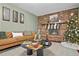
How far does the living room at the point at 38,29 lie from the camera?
7.18ft

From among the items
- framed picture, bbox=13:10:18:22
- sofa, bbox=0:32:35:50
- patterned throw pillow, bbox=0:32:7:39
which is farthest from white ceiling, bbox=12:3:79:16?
patterned throw pillow, bbox=0:32:7:39

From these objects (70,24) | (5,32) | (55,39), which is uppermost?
(70,24)

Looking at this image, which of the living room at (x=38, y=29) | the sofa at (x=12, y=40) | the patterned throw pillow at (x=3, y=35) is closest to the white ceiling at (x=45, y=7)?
the living room at (x=38, y=29)

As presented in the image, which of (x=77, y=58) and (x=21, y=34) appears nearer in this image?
(x=77, y=58)

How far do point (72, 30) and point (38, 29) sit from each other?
707mm

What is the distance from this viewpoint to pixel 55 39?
2318mm

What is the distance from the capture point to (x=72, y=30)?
88.0 inches

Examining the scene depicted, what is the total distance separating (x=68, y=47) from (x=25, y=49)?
91 centimetres

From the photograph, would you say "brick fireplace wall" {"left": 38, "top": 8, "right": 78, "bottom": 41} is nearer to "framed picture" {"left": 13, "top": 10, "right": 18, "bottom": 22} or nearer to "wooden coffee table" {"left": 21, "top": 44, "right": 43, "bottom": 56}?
"wooden coffee table" {"left": 21, "top": 44, "right": 43, "bottom": 56}

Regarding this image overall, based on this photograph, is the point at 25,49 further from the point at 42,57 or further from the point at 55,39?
the point at 55,39

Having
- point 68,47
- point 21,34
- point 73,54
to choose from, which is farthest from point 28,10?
point 73,54

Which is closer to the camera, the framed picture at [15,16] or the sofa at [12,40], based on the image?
the sofa at [12,40]

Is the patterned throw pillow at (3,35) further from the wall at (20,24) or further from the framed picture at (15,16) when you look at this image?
the framed picture at (15,16)

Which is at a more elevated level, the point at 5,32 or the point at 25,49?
the point at 5,32
